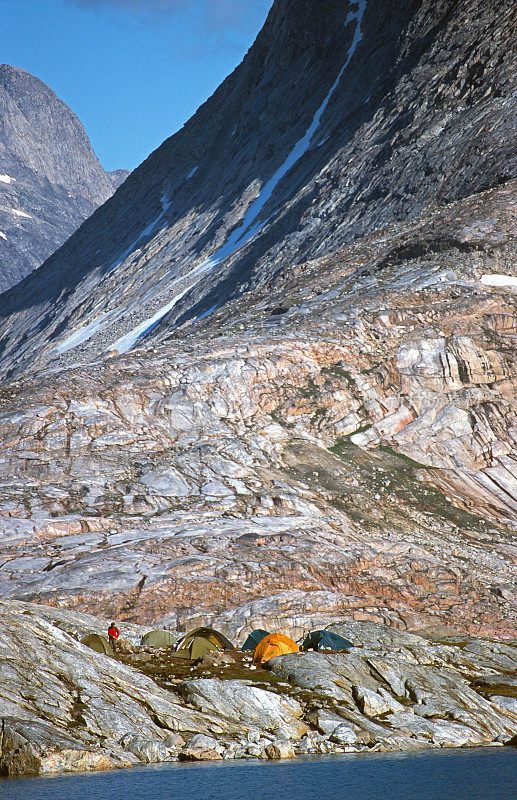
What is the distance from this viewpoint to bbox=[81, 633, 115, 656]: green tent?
25.4 meters

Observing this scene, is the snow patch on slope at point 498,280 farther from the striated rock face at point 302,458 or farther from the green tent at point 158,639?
the green tent at point 158,639

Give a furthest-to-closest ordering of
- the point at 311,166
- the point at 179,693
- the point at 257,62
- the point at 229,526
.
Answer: the point at 257,62 → the point at 311,166 → the point at 229,526 → the point at 179,693

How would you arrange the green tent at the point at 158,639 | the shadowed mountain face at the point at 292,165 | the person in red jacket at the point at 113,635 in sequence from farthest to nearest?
the shadowed mountain face at the point at 292,165 < the green tent at the point at 158,639 < the person in red jacket at the point at 113,635

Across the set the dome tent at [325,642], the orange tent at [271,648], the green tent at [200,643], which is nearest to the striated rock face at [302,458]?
the green tent at [200,643]

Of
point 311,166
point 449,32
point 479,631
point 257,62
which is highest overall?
point 257,62

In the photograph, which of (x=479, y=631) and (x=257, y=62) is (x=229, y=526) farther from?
(x=257, y=62)

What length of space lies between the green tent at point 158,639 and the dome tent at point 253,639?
2.91m

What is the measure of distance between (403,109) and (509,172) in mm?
23071

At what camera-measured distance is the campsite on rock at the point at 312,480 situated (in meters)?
22.4

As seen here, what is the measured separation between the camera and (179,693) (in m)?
22.8

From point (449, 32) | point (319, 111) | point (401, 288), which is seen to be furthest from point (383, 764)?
point (319, 111)

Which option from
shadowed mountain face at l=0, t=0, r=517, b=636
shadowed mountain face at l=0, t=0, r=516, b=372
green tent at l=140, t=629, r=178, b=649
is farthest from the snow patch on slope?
green tent at l=140, t=629, r=178, b=649

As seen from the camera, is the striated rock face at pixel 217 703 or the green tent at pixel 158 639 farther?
the green tent at pixel 158 639

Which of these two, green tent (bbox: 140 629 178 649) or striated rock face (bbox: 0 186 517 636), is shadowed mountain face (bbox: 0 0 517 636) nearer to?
striated rock face (bbox: 0 186 517 636)
